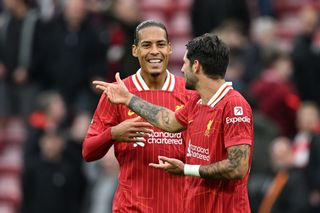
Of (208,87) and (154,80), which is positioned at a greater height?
(154,80)

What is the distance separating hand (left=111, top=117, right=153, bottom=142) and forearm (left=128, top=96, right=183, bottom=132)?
2.4 inches

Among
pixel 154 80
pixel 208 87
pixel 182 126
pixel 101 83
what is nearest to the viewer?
pixel 208 87

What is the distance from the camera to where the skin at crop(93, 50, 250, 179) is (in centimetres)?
A: 892

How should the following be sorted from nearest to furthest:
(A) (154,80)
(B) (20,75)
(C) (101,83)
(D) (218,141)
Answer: (D) (218,141)
(C) (101,83)
(A) (154,80)
(B) (20,75)

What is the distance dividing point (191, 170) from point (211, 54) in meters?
0.85

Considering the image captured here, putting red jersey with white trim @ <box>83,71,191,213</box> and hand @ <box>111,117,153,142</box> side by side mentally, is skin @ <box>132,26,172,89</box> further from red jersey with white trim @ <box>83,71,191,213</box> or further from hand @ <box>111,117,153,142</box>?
hand @ <box>111,117,153,142</box>

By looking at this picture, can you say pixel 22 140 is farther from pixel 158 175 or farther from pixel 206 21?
pixel 158 175

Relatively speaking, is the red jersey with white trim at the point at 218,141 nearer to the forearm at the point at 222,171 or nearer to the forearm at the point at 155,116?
the forearm at the point at 222,171

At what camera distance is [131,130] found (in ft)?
31.2

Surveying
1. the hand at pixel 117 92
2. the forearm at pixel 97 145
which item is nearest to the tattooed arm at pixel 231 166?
the hand at pixel 117 92

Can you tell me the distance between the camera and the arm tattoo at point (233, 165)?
8906 millimetres

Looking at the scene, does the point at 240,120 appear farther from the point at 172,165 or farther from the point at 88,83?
the point at 88,83

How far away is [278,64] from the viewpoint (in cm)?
1666

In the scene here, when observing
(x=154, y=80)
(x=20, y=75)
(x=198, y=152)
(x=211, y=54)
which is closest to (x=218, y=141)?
(x=198, y=152)
